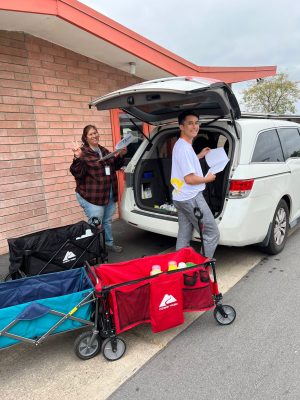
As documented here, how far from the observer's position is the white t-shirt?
3.11 meters

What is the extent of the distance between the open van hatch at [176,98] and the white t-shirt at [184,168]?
0.45 m

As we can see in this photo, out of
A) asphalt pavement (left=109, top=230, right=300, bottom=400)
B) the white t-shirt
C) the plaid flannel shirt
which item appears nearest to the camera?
asphalt pavement (left=109, top=230, right=300, bottom=400)

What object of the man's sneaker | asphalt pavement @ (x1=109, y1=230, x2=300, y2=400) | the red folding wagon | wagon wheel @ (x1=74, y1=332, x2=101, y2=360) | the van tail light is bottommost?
asphalt pavement @ (x1=109, y1=230, x2=300, y2=400)

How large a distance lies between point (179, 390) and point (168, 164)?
3.18 metres

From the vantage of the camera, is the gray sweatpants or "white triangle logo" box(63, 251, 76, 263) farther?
"white triangle logo" box(63, 251, 76, 263)

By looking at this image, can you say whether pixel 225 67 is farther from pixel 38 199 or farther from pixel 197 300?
pixel 197 300

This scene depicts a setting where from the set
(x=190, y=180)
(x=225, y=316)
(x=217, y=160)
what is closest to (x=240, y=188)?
(x=217, y=160)

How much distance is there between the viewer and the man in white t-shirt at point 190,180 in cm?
312

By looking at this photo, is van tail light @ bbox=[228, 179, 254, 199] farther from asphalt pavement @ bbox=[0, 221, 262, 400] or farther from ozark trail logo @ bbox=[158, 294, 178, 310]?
ozark trail logo @ bbox=[158, 294, 178, 310]

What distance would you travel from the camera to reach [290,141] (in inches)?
181

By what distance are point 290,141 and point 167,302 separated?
3206mm

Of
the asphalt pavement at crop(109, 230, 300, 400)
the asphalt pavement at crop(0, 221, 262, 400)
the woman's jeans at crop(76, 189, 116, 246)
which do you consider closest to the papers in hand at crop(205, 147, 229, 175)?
the asphalt pavement at crop(109, 230, 300, 400)

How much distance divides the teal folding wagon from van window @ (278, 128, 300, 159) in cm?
314

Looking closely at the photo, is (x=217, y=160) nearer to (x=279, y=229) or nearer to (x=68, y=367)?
(x=279, y=229)
